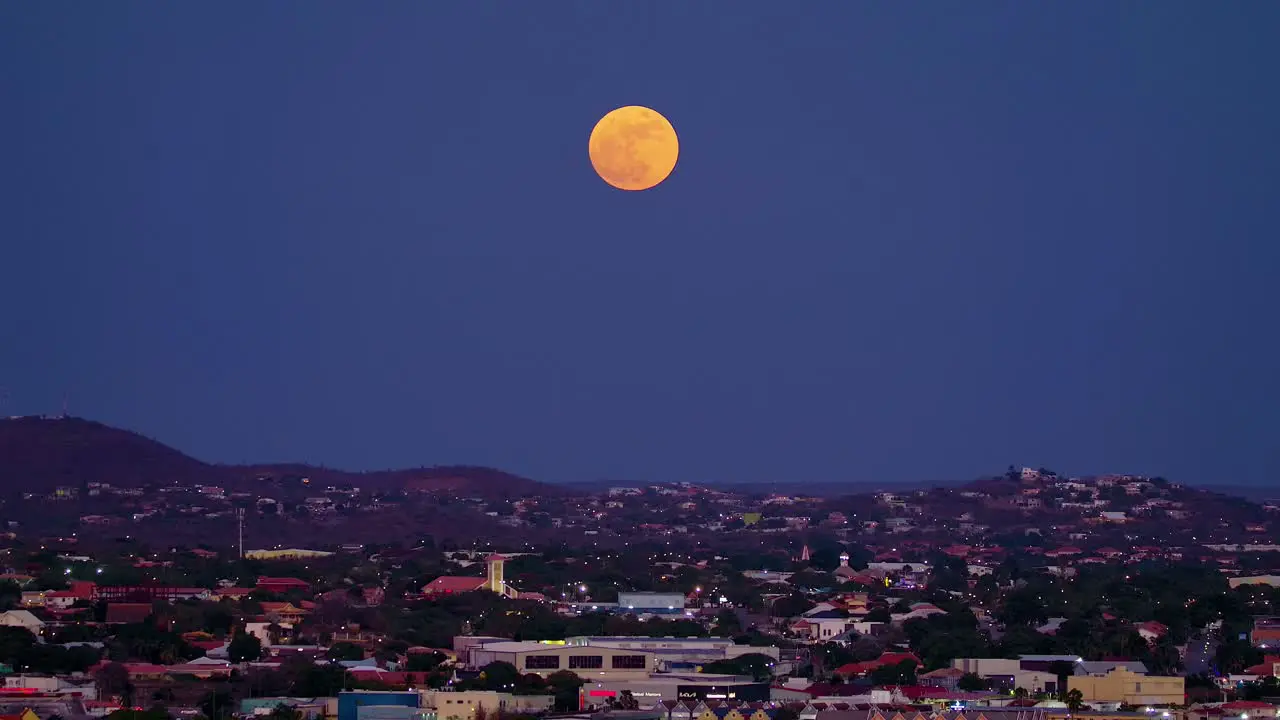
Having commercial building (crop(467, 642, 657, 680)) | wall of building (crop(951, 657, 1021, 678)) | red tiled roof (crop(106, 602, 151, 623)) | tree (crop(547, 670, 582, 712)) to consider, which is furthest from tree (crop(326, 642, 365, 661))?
wall of building (crop(951, 657, 1021, 678))

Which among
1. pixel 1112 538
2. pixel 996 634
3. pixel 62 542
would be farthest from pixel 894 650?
pixel 1112 538

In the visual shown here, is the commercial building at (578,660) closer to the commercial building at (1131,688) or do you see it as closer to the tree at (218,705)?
the tree at (218,705)

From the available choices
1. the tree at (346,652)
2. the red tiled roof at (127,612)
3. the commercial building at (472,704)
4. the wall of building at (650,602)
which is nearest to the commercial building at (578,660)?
the tree at (346,652)

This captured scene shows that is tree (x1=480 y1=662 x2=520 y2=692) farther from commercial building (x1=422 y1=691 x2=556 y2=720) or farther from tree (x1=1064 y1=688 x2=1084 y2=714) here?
tree (x1=1064 y1=688 x2=1084 y2=714)

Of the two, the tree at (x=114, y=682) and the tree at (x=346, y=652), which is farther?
the tree at (x=346, y=652)

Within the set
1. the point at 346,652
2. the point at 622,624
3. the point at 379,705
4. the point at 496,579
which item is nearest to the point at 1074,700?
the point at 379,705

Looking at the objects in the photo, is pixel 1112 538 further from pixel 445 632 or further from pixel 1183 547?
pixel 445 632
